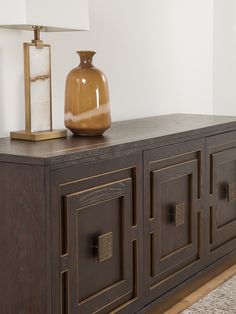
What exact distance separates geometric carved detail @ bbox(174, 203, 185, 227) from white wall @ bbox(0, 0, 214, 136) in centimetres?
55

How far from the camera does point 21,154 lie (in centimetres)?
162

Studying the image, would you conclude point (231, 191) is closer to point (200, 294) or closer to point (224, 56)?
point (200, 294)

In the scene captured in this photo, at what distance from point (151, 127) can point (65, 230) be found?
0.83 metres

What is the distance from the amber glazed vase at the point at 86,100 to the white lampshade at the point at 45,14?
0.41ft

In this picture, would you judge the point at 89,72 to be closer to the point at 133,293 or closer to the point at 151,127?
the point at 151,127

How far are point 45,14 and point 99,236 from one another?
0.67 meters

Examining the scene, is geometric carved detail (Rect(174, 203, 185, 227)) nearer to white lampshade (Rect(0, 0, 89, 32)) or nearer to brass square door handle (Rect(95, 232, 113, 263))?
brass square door handle (Rect(95, 232, 113, 263))

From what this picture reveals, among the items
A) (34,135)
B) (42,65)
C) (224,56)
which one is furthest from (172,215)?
(224,56)

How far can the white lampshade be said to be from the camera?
174 centimetres

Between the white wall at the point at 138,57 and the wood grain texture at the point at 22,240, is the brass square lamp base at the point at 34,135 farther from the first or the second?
the wood grain texture at the point at 22,240

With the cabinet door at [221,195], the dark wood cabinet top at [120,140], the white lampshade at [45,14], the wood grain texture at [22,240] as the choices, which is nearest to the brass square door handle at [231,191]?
the cabinet door at [221,195]

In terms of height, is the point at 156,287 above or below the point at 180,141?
below

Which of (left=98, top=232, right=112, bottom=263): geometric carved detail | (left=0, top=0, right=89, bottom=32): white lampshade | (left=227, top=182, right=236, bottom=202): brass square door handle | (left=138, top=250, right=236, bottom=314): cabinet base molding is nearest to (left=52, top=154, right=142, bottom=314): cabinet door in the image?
(left=98, top=232, right=112, bottom=263): geometric carved detail

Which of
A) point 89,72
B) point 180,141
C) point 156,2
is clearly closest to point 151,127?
point 180,141
